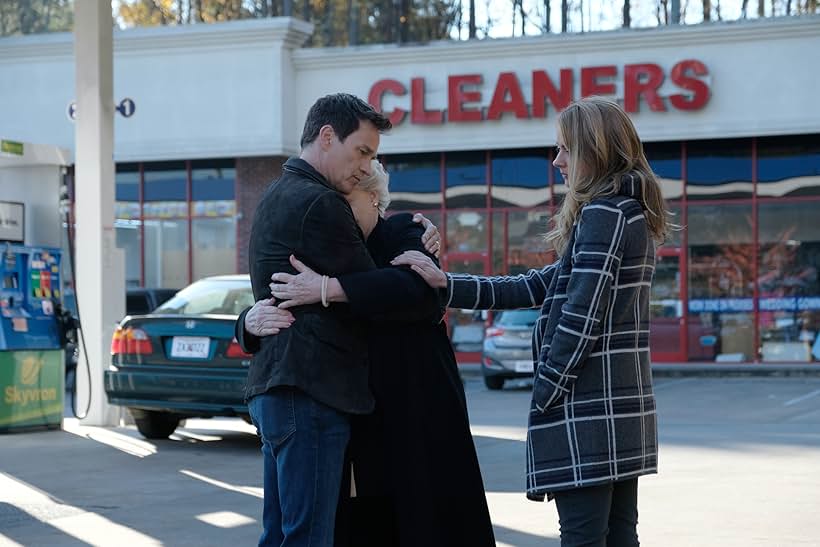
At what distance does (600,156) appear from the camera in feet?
13.2

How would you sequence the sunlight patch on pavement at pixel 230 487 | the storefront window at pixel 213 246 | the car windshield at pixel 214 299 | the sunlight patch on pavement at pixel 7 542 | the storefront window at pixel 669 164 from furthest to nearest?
the storefront window at pixel 213 246 < the storefront window at pixel 669 164 < the car windshield at pixel 214 299 < the sunlight patch on pavement at pixel 230 487 < the sunlight patch on pavement at pixel 7 542

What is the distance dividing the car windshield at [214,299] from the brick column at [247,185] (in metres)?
14.7

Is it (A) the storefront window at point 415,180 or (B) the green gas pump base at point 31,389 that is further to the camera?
(A) the storefront window at point 415,180

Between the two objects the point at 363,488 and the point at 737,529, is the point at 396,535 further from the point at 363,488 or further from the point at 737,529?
the point at 737,529

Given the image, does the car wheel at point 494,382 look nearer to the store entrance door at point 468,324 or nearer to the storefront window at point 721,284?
the store entrance door at point 468,324

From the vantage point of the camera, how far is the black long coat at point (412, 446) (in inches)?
158

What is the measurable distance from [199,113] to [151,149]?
4.18 ft

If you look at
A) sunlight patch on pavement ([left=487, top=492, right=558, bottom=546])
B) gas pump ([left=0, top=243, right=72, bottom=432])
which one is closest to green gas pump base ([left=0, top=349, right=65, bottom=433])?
gas pump ([left=0, top=243, right=72, bottom=432])

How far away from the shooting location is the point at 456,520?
13.4ft

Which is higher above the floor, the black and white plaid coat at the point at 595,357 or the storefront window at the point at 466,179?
the storefront window at the point at 466,179

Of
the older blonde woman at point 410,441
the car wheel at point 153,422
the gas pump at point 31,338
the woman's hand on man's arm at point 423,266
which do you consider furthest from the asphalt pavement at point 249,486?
the woman's hand on man's arm at point 423,266

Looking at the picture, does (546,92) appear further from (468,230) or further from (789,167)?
(789,167)

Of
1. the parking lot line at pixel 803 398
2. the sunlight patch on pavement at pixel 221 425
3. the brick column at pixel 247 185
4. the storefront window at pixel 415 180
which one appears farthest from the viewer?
the brick column at pixel 247 185

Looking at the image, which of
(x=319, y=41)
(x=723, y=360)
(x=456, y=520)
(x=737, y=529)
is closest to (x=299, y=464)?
(x=456, y=520)
